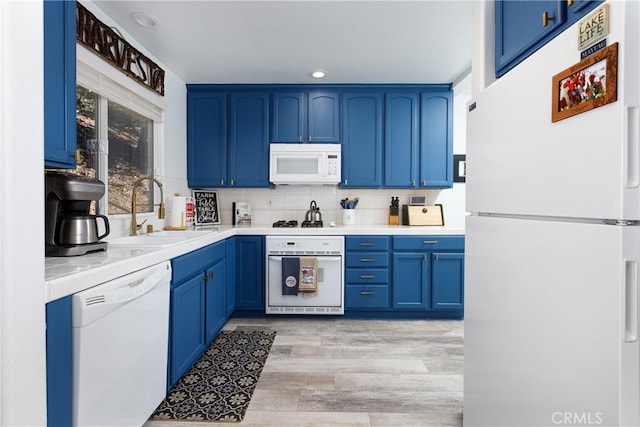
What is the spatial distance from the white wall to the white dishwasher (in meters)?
0.24

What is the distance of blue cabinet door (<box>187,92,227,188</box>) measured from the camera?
3654mm

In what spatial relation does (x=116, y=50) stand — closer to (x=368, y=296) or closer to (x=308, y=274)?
(x=308, y=274)

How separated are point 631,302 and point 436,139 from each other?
3136mm

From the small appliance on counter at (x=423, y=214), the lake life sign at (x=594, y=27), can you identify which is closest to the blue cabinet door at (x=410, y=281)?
the small appliance on counter at (x=423, y=214)

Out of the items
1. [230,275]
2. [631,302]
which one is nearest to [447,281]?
[230,275]

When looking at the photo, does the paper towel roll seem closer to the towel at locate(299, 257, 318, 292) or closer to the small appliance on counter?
the towel at locate(299, 257, 318, 292)

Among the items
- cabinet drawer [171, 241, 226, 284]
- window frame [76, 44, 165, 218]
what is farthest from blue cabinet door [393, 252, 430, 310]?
window frame [76, 44, 165, 218]

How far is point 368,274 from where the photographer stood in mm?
3369

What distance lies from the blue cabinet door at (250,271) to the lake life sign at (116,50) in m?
1.58

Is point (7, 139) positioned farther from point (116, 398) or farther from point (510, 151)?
point (510, 151)

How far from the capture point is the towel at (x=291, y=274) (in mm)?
3254

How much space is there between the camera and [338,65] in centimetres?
313

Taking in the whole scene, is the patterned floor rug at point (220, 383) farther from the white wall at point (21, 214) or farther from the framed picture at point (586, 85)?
the framed picture at point (586, 85)

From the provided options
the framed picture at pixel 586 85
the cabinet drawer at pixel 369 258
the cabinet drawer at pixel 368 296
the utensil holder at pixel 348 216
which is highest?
the framed picture at pixel 586 85
